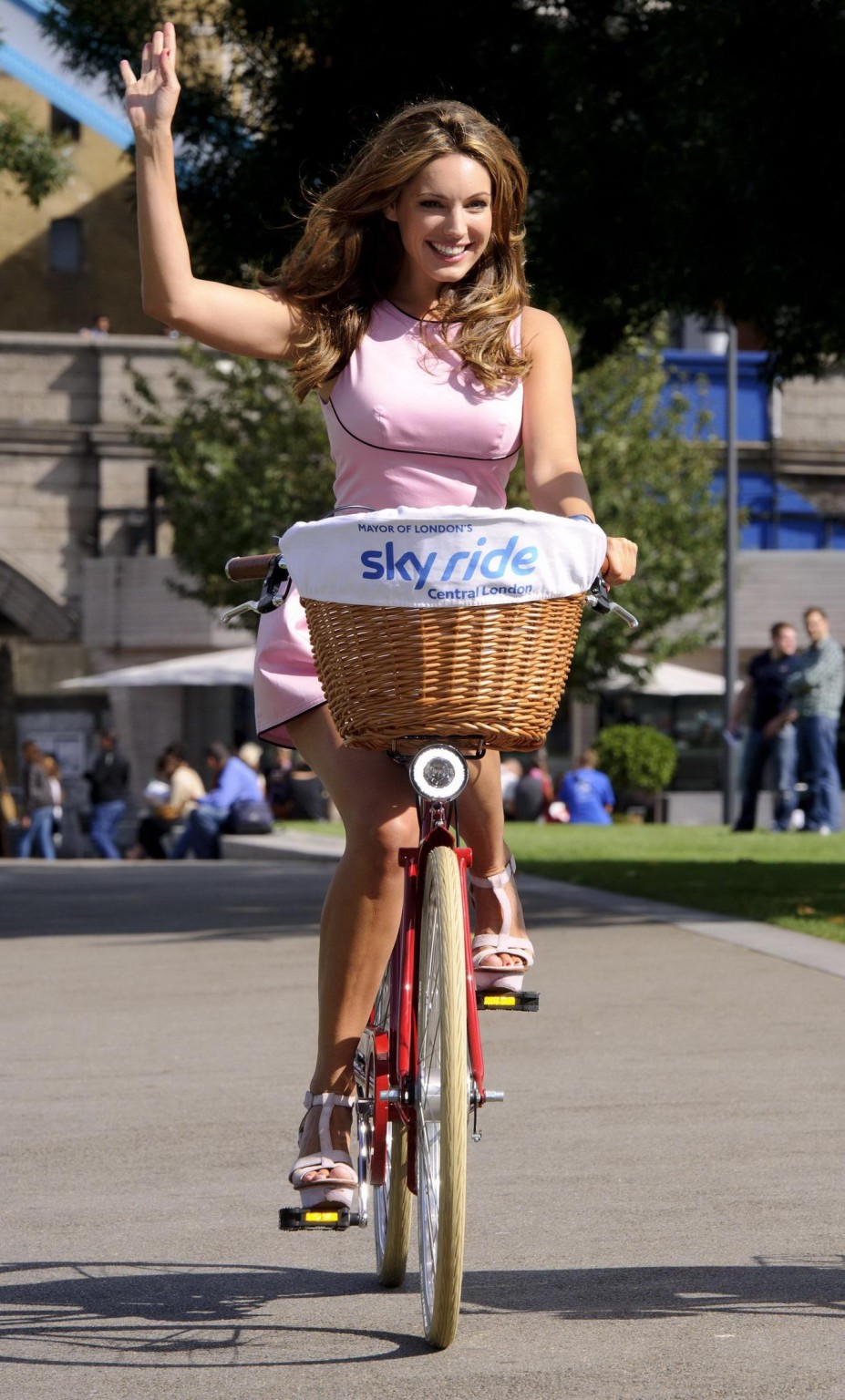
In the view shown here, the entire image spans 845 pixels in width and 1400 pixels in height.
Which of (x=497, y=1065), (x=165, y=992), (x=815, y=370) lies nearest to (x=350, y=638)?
(x=497, y=1065)

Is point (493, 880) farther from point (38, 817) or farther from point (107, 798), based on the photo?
point (107, 798)

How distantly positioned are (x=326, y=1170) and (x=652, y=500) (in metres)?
31.0

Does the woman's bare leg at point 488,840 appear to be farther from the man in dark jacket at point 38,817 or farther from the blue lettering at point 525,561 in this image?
the man in dark jacket at point 38,817

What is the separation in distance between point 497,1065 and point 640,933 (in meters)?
3.68

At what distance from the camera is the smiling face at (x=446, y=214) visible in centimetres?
399

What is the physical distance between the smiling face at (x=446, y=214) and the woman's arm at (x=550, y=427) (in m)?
0.17

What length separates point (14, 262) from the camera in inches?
1843

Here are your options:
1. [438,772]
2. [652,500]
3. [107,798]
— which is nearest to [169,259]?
[438,772]

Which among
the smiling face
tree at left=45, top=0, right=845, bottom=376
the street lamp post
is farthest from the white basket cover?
the street lamp post

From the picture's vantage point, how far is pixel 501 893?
4180 mm

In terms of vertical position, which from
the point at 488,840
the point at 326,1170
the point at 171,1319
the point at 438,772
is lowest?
the point at 171,1319

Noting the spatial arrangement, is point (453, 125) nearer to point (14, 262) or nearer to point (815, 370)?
point (815, 370)

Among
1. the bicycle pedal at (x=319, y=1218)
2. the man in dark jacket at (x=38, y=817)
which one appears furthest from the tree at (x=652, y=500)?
the bicycle pedal at (x=319, y=1218)

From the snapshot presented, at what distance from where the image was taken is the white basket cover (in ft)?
11.8
